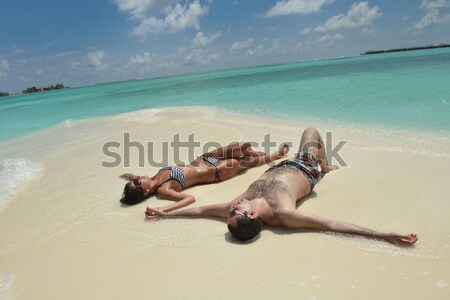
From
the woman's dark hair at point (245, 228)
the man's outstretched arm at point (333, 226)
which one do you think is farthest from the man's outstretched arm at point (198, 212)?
the man's outstretched arm at point (333, 226)

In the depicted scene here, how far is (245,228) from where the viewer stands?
321cm

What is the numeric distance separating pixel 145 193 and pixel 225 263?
2065mm

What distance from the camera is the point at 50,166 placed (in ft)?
22.9

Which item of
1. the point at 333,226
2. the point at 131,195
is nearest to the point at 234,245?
the point at 333,226

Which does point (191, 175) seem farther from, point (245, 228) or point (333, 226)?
point (333, 226)

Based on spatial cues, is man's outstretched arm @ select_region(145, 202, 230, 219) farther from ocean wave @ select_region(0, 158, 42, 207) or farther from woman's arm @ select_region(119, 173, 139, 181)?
ocean wave @ select_region(0, 158, 42, 207)

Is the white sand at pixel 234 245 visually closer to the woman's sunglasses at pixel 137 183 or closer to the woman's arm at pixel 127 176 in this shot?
the woman's arm at pixel 127 176

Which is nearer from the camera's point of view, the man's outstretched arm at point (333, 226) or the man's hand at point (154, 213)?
the man's outstretched arm at point (333, 226)

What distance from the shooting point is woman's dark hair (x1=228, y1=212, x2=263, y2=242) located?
127 inches

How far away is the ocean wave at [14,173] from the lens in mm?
5578

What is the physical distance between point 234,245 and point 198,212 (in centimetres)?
83

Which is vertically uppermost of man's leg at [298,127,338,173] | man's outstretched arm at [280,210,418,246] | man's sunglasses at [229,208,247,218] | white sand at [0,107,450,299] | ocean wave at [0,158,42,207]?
man's leg at [298,127,338,173]

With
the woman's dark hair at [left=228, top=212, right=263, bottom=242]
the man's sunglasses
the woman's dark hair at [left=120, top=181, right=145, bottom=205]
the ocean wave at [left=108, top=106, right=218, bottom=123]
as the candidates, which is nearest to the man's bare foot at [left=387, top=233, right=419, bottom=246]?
the woman's dark hair at [left=228, top=212, right=263, bottom=242]

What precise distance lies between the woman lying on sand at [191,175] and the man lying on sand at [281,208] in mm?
556
